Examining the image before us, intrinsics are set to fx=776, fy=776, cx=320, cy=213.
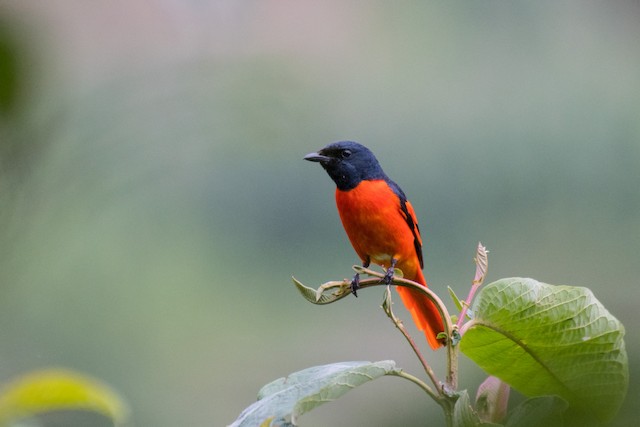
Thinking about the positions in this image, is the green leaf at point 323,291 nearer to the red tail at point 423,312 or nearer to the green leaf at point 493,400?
the green leaf at point 493,400

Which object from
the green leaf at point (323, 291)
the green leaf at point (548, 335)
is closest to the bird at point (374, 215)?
the green leaf at point (323, 291)

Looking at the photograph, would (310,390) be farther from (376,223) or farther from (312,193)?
(312,193)

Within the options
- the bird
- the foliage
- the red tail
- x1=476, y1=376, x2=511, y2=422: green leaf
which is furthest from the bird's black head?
x1=476, y1=376, x2=511, y2=422: green leaf

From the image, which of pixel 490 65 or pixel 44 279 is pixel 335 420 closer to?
pixel 44 279

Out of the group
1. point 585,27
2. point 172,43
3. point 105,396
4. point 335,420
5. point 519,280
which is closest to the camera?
point 105,396

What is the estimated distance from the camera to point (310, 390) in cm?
120

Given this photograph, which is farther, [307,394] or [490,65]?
[490,65]

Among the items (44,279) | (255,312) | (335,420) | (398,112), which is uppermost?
(398,112)

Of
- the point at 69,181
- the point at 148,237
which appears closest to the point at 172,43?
the point at 148,237

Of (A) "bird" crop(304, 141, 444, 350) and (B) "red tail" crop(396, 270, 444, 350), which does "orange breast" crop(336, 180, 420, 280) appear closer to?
(A) "bird" crop(304, 141, 444, 350)

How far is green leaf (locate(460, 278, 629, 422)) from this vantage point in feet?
3.95

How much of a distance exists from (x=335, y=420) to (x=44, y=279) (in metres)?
3.20

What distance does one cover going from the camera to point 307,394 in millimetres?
1151

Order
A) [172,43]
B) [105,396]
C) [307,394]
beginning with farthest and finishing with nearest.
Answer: [172,43] < [307,394] < [105,396]
